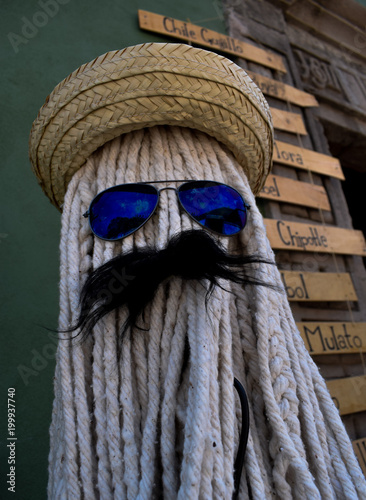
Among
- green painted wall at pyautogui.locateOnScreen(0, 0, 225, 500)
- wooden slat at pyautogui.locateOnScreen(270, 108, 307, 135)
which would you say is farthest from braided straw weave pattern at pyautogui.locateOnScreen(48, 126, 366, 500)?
wooden slat at pyautogui.locateOnScreen(270, 108, 307, 135)

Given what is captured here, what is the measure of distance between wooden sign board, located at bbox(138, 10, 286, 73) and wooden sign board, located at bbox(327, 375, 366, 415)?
4.78ft

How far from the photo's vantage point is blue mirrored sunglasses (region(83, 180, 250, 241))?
59 cm

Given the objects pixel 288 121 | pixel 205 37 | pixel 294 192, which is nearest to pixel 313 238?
pixel 294 192

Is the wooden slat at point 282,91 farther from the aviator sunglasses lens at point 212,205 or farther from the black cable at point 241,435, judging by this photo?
the black cable at point 241,435

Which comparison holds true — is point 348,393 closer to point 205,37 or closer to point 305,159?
point 305,159

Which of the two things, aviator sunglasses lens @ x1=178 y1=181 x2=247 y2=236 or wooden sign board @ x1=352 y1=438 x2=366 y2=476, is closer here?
aviator sunglasses lens @ x1=178 y1=181 x2=247 y2=236

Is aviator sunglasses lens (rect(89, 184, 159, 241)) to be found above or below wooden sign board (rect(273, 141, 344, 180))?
below

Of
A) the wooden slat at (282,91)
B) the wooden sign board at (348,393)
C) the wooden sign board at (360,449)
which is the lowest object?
the wooden sign board at (360,449)

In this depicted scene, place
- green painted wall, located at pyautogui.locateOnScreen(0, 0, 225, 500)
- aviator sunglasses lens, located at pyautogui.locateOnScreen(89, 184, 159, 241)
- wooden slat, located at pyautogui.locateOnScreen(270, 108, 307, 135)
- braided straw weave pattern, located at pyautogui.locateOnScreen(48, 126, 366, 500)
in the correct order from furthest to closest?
1. wooden slat, located at pyautogui.locateOnScreen(270, 108, 307, 135)
2. green painted wall, located at pyautogui.locateOnScreen(0, 0, 225, 500)
3. aviator sunglasses lens, located at pyautogui.locateOnScreen(89, 184, 159, 241)
4. braided straw weave pattern, located at pyautogui.locateOnScreen(48, 126, 366, 500)

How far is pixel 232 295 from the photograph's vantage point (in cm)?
59

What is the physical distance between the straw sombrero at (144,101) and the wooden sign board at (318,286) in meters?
0.85

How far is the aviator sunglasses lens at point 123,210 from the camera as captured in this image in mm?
587

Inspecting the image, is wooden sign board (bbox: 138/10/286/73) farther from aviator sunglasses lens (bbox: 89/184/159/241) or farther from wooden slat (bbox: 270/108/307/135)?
aviator sunglasses lens (bbox: 89/184/159/241)

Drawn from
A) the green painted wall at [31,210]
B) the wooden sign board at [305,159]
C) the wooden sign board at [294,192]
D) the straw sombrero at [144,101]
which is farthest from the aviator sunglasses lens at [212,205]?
the wooden sign board at [305,159]
